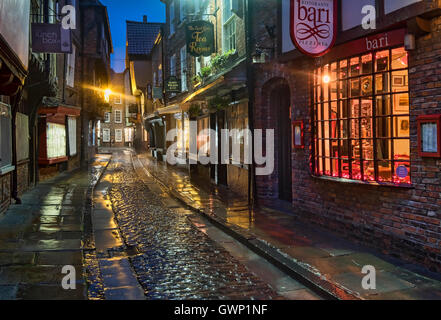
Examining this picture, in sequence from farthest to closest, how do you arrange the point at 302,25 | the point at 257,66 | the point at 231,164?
the point at 231,164 < the point at 257,66 < the point at 302,25

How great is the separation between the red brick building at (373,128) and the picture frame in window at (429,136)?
2 centimetres

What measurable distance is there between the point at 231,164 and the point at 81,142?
13.9 m

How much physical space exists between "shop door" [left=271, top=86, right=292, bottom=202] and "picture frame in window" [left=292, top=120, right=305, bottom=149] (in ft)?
4.99

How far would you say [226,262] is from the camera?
578 centimetres

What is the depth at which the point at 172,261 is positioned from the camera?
5762 mm

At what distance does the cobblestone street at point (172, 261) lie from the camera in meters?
4.66

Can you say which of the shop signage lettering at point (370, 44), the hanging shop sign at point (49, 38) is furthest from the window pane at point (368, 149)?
the hanging shop sign at point (49, 38)

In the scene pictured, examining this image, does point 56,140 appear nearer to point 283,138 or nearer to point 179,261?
point 283,138

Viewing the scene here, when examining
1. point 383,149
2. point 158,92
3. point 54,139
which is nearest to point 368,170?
point 383,149

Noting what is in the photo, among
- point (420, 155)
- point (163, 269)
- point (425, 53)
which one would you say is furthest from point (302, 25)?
point (163, 269)

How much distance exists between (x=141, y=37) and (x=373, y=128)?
32.8 metres

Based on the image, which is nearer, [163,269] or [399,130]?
[163,269]

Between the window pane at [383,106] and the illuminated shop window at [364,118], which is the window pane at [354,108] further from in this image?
the window pane at [383,106]

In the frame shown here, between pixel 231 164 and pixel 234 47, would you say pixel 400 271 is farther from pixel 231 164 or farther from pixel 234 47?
pixel 234 47
